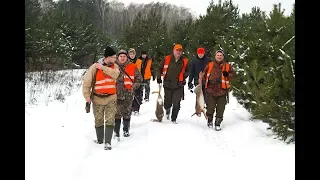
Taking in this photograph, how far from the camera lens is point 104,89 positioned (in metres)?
6.46

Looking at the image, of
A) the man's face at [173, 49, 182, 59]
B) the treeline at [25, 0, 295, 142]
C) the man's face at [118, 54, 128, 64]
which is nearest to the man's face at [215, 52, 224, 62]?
the treeline at [25, 0, 295, 142]

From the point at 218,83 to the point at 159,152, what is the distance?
279 cm

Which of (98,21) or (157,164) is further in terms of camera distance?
(98,21)

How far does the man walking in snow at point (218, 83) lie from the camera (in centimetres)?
823

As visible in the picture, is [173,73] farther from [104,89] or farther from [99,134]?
[99,134]

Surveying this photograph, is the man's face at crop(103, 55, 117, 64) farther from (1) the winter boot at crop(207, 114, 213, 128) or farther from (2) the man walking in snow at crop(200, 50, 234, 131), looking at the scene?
(1) the winter boot at crop(207, 114, 213, 128)

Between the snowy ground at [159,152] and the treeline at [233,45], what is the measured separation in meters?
0.69

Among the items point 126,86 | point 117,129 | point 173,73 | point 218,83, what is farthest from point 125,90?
point 218,83

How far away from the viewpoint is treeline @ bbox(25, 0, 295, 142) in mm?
6028

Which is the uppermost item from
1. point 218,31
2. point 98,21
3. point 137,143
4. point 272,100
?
point 98,21

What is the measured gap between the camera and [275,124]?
6.25m
